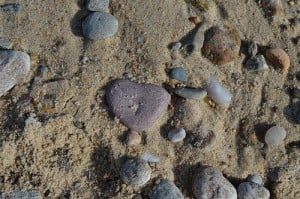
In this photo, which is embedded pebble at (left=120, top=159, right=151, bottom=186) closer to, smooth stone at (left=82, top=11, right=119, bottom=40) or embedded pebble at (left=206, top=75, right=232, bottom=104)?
embedded pebble at (left=206, top=75, right=232, bottom=104)

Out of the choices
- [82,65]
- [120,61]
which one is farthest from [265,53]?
[82,65]

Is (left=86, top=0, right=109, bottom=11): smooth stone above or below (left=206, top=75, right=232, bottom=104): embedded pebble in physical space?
above

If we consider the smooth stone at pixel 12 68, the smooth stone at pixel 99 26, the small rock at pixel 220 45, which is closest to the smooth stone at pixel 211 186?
the small rock at pixel 220 45

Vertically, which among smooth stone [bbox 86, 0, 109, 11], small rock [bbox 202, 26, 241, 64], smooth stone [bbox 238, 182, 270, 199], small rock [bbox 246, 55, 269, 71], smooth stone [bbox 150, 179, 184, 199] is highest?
smooth stone [bbox 86, 0, 109, 11]

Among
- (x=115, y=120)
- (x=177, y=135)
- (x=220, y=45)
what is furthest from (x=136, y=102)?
(x=220, y=45)

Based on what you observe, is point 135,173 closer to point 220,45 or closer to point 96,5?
point 220,45

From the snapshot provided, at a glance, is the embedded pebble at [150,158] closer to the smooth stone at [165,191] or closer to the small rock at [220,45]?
the smooth stone at [165,191]

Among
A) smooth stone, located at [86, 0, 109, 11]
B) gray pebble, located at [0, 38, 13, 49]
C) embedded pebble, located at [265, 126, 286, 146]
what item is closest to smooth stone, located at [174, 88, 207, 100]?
embedded pebble, located at [265, 126, 286, 146]
